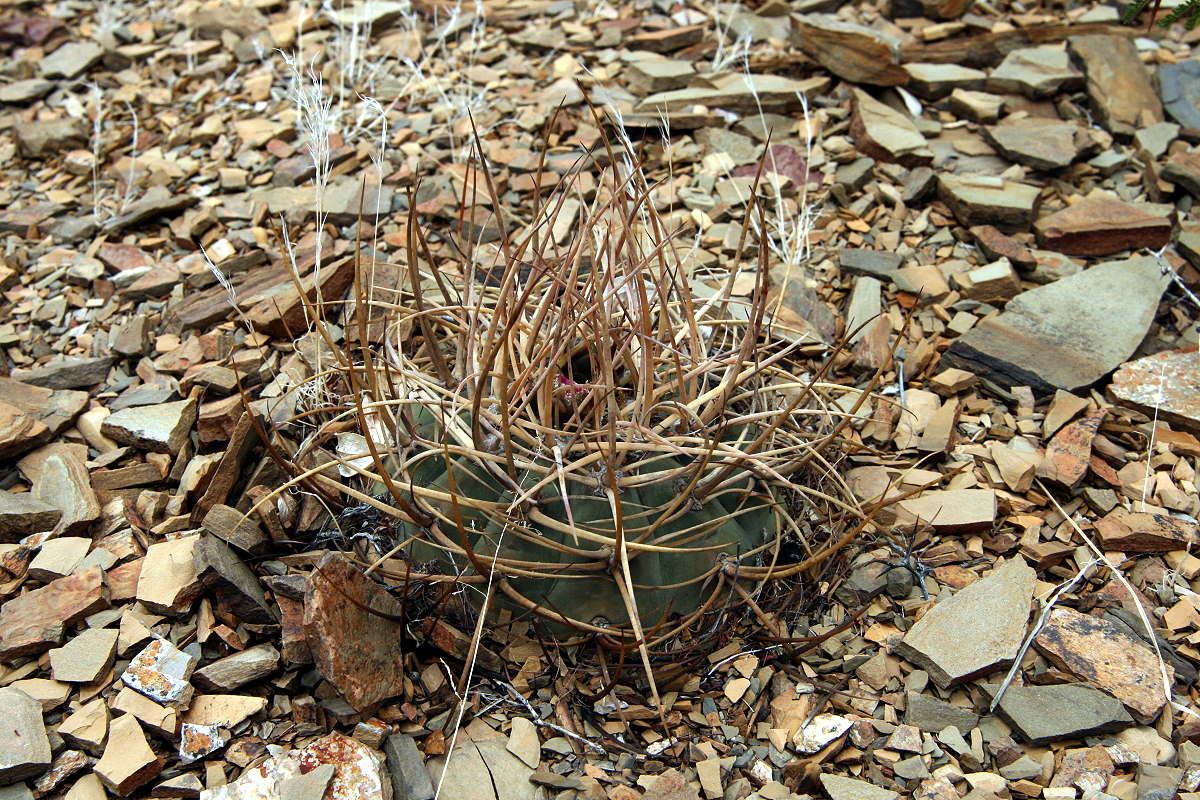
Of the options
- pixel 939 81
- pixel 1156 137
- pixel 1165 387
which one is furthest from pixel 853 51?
pixel 1165 387

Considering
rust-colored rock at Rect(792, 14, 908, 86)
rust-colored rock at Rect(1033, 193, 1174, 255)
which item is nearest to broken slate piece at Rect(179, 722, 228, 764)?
rust-colored rock at Rect(1033, 193, 1174, 255)

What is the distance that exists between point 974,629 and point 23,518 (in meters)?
1.88

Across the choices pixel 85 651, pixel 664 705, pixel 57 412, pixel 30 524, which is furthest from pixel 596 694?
pixel 57 412

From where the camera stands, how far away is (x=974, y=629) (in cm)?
194

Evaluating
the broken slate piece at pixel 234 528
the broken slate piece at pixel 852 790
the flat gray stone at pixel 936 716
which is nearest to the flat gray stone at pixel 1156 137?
the flat gray stone at pixel 936 716

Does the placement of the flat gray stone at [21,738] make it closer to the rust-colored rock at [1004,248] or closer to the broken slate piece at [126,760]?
the broken slate piece at [126,760]

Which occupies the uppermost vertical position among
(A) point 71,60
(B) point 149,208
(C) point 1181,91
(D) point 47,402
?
(C) point 1181,91

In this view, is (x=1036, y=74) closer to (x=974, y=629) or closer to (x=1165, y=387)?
(x=1165, y=387)

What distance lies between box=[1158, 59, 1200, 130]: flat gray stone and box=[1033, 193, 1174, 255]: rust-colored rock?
1.80 ft

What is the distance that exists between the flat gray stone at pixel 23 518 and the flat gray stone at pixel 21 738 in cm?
43

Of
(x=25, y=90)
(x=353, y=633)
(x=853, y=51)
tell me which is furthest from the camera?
(x=25, y=90)

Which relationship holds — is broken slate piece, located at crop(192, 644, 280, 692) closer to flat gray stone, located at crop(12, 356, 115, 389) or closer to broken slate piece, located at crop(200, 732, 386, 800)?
broken slate piece, located at crop(200, 732, 386, 800)

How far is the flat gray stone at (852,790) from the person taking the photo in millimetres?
1691

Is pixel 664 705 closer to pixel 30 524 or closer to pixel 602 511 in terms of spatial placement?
pixel 602 511
